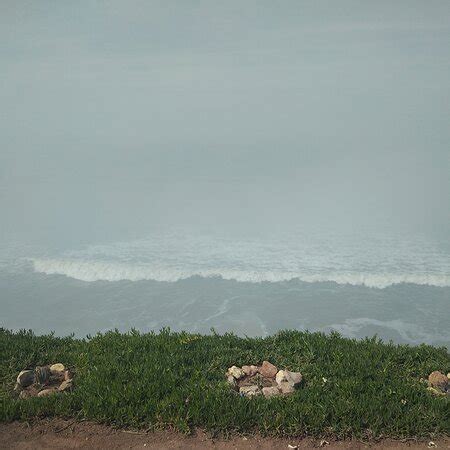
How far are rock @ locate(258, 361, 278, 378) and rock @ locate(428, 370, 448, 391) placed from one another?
2600 millimetres

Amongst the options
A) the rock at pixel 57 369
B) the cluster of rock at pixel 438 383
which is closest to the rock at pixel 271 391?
the cluster of rock at pixel 438 383

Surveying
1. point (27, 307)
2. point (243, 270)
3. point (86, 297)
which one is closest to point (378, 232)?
point (243, 270)

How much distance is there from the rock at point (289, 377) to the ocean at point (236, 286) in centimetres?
2466

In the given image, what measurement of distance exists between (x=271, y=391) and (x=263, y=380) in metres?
0.58

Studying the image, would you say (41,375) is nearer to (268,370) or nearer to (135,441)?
(135,441)

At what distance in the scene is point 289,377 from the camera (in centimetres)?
826

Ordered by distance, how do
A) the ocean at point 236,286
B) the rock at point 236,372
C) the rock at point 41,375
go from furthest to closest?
the ocean at point 236,286, the rock at point 236,372, the rock at point 41,375

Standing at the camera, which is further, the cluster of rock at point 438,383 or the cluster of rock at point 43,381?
the cluster of rock at point 43,381

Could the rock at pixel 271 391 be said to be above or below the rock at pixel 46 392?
above

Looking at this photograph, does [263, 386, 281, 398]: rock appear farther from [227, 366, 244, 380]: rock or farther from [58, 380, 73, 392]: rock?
[58, 380, 73, 392]: rock

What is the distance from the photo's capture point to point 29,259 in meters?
53.4

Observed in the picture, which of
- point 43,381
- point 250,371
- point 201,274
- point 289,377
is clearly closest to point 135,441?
point 43,381

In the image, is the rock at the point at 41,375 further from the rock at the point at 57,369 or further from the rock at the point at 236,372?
the rock at the point at 236,372

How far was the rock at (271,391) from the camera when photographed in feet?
26.0
